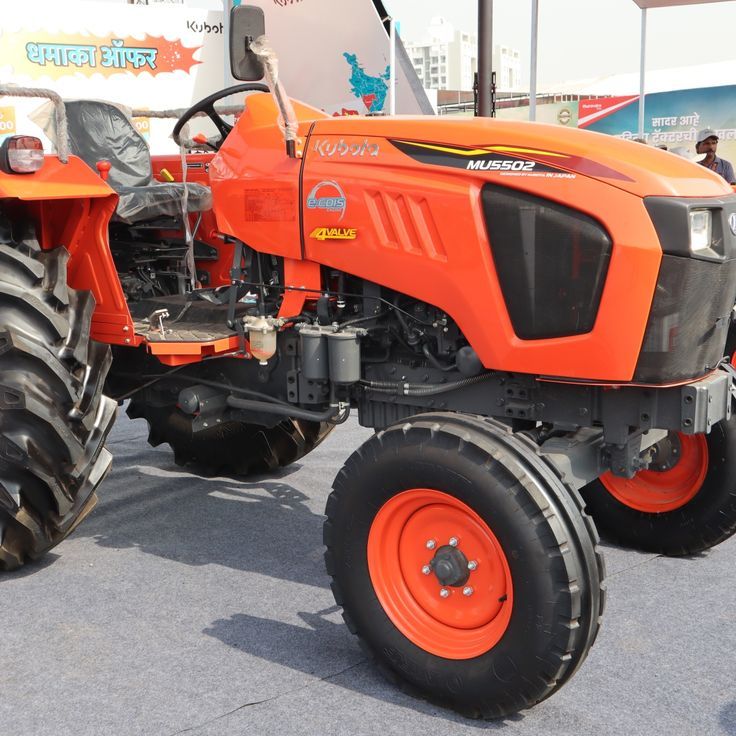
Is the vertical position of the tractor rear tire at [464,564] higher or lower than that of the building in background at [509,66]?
lower

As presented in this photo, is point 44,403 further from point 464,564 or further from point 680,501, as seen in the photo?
point 680,501

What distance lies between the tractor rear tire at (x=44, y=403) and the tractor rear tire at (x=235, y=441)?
3.33 ft

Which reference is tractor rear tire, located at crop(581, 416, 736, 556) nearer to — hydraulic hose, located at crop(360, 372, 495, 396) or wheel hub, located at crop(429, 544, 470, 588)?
hydraulic hose, located at crop(360, 372, 495, 396)

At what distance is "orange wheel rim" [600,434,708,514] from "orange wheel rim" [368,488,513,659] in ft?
3.36

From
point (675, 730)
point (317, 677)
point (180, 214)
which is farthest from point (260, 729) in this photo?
point (180, 214)

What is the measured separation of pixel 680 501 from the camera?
10.9ft

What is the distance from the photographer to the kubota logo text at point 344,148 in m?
2.68

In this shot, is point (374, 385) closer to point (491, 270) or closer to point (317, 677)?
point (491, 270)

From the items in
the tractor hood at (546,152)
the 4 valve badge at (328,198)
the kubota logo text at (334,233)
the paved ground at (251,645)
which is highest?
the tractor hood at (546,152)

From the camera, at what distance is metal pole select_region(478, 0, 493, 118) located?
33.4 ft

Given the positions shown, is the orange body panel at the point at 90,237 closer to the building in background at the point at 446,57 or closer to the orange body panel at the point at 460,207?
the orange body panel at the point at 460,207

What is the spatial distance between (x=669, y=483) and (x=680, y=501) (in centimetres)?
8

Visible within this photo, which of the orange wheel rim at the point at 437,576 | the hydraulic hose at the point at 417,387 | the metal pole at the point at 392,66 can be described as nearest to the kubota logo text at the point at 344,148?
the hydraulic hose at the point at 417,387

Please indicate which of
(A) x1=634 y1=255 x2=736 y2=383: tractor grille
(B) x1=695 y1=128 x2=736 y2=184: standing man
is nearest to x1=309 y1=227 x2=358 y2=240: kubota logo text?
(A) x1=634 y1=255 x2=736 y2=383: tractor grille
